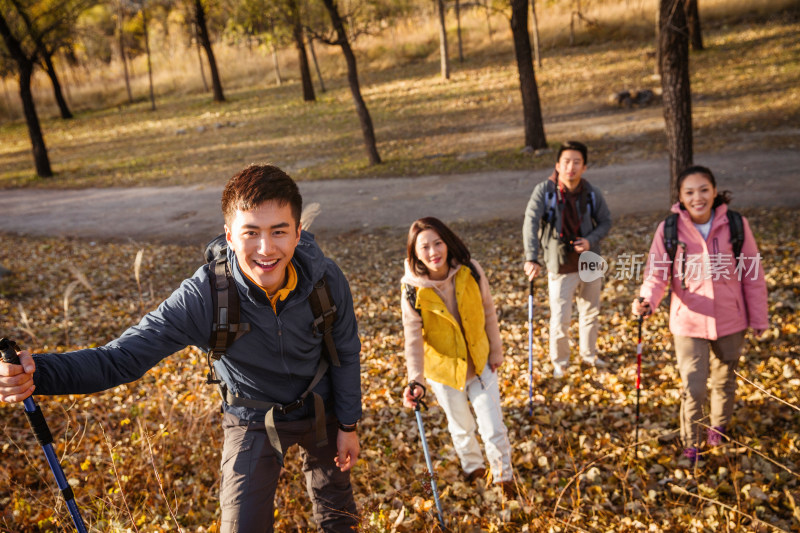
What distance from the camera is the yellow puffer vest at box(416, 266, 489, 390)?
12.8ft

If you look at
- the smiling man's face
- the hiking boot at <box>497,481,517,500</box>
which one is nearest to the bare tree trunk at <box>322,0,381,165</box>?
the hiking boot at <box>497,481,517,500</box>

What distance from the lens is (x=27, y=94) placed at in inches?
817

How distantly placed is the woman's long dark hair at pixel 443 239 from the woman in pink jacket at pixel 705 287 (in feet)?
4.98

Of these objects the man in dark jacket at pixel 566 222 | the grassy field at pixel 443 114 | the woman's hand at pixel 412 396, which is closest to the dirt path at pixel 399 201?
the grassy field at pixel 443 114

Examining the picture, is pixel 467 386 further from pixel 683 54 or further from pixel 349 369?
pixel 683 54

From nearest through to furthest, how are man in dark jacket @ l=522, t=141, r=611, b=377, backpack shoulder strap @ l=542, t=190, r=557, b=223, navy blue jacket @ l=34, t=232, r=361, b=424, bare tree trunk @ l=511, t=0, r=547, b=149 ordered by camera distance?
navy blue jacket @ l=34, t=232, r=361, b=424 < man in dark jacket @ l=522, t=141, r=611, b=377 < backpack shoulder strap @ l=542, t=190, r=557, b=223 < bare tree trunk @ l=511, t=0, r=547, b=149

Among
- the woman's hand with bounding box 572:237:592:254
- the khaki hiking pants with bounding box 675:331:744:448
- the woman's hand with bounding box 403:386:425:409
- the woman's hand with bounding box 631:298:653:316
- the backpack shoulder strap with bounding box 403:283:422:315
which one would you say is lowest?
the khaki hiking pants with bounding box 675:331:744:448

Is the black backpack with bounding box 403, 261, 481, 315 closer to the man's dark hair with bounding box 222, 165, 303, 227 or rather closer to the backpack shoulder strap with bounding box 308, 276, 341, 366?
the backpack shoulder strap with bounding box 308, 276, 341, 366

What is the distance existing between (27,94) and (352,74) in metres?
14.3

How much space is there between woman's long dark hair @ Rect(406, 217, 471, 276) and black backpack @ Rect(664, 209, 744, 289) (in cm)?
163

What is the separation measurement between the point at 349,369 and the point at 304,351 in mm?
315

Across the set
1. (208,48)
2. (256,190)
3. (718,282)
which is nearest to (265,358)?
(256,190)

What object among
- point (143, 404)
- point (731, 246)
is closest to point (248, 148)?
point (143, 404)

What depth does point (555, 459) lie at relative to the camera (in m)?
4.71
